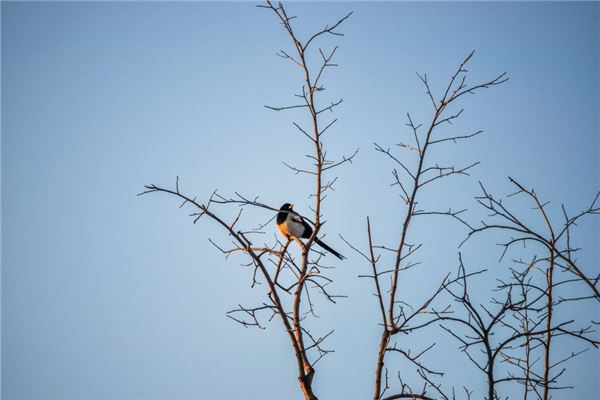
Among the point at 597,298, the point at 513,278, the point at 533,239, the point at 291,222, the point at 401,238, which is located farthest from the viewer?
the point at 291,222

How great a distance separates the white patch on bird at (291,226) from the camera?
19.7 feet

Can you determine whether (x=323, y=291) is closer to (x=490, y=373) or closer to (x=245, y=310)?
(x=245, y=310)

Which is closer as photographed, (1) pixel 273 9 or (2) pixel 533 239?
(2) pixel 533 239

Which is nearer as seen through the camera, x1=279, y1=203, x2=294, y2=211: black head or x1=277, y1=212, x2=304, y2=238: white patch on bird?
x1=277, y1=212, x2=304, y2=238: white patch on bird

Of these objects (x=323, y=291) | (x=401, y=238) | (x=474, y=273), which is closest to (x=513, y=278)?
(x=474, y=273)

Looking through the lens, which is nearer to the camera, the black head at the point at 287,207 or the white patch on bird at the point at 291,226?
the white patch on bird at the point at 291,226

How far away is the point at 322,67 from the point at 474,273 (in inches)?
52.0

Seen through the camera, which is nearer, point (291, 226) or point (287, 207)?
point (291, 226)

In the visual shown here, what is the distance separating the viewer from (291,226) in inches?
238

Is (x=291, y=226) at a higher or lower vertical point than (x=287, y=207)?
lower

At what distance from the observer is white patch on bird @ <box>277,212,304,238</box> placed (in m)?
6.00

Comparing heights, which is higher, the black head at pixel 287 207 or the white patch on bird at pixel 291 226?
the black head at pixel 287 207

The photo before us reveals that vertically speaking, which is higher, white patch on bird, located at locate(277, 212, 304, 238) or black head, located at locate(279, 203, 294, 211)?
black head, located at locate(279, 203, 294, 211)

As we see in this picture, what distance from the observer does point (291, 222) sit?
602cm
